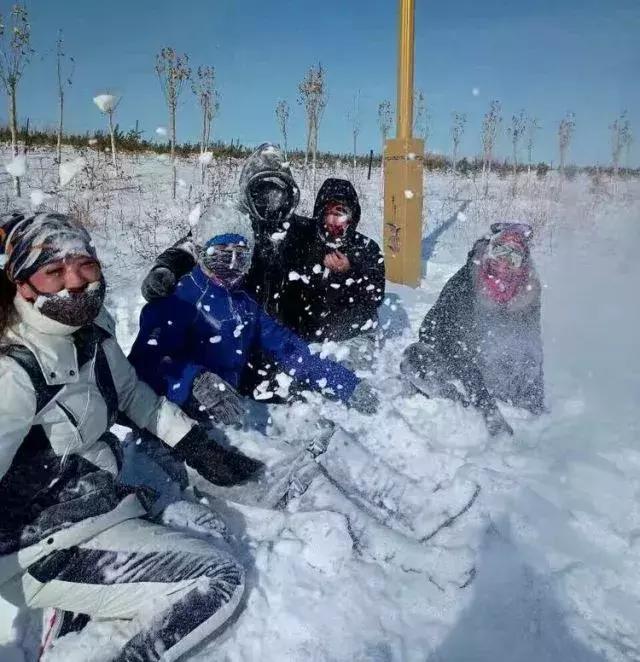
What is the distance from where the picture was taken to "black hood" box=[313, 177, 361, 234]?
3764 mm

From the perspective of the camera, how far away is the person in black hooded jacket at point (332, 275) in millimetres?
3785

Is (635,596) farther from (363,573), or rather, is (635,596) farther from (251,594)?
(251,594)

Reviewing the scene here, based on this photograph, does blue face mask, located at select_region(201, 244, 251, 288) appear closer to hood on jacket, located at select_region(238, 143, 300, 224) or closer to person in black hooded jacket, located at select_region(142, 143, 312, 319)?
person in black hooded jacket, located at select_region(142, 143, 312, 319)

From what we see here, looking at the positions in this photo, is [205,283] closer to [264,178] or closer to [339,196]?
[264,178]

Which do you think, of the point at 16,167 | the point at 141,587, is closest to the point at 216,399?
the point at 141,587

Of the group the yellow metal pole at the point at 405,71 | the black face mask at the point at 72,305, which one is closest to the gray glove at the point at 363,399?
the black face mask at the point at 72,305

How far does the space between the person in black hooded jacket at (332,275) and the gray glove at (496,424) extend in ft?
3.94

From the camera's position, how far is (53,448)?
5.45 feet

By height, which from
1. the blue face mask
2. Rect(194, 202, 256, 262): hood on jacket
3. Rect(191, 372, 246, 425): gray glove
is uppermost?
Rect(194, 202, 256, 262): hood on jacket

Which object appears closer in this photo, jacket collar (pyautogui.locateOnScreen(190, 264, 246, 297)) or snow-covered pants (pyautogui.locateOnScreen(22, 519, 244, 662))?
snow-covered pants (pyautogui.locateOnScreen(22, 519, 244, 662))

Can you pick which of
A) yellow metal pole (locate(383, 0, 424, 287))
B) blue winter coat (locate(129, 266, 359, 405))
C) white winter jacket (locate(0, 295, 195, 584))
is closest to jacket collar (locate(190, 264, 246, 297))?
blue winter coat (locate(129, 266, 359, 405))

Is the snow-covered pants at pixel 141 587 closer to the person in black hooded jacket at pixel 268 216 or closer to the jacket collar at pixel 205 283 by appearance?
the jacket collar at pixel 205 283

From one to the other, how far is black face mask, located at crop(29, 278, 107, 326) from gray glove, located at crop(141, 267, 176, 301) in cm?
98

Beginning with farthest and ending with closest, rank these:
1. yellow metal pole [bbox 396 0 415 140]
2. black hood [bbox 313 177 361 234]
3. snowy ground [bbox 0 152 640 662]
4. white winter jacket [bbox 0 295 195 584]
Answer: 1. yellow metal pole [bbox 396 0 415 140]
2. black hood [bbox 313 177 361 234]
3. snowy ground [bbox 0 152 640 662]
4. white winter jacket [bbox 0 295 195 584]
